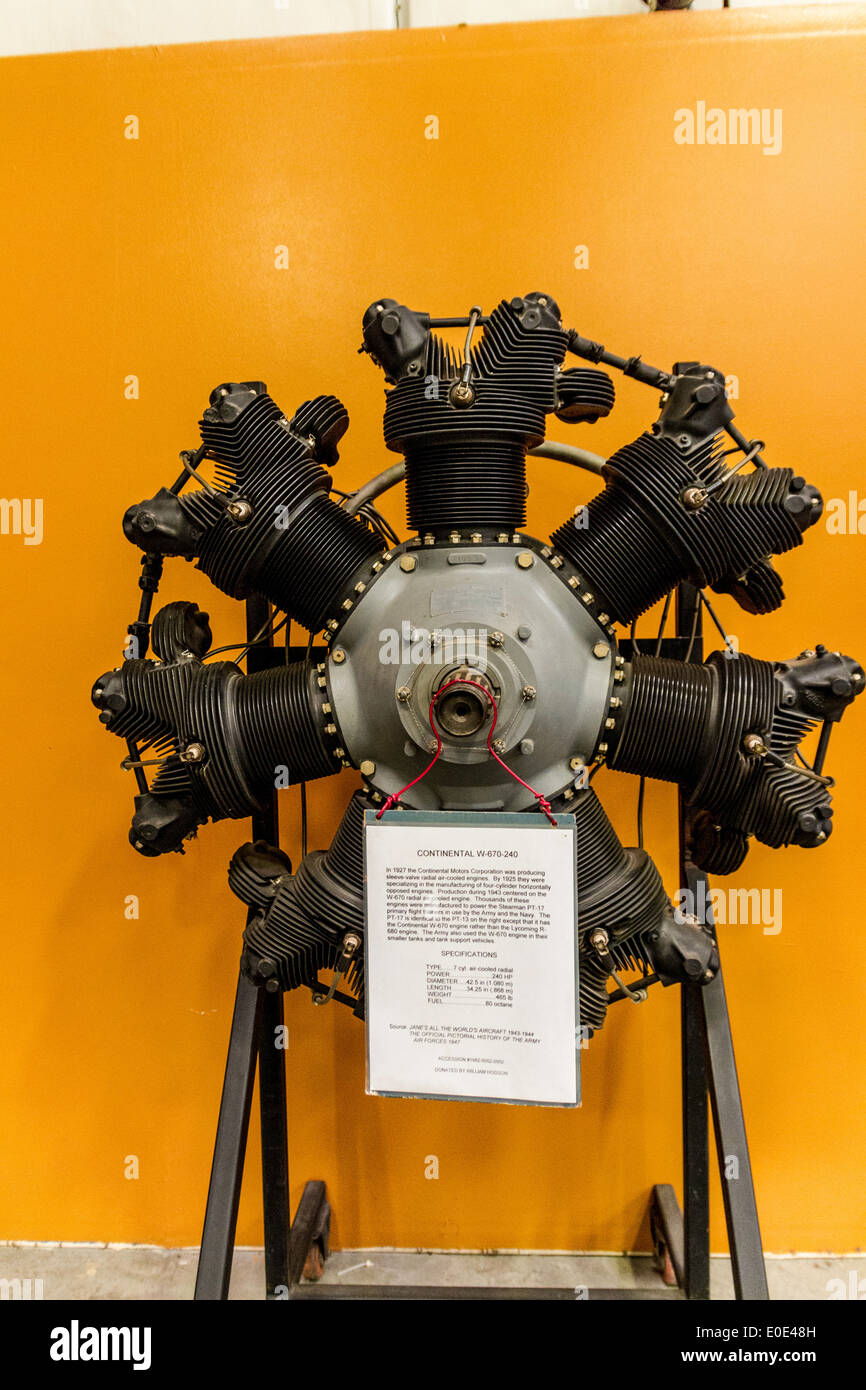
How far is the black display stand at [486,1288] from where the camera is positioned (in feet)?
4.11

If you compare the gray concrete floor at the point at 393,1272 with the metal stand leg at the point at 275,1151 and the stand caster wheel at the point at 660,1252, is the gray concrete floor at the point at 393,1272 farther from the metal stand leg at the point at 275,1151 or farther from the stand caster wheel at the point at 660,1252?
the metal stand leg at the point at 275,1151

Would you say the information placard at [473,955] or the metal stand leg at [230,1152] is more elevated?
the information placard at [473,955]

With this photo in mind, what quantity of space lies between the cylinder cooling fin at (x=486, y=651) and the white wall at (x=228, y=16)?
3.19 feet

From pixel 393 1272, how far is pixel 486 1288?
0.73 feet

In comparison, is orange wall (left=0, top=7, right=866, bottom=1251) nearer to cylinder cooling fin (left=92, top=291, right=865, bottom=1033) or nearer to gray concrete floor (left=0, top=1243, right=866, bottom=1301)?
gray concrete floor (left=0, top=1243, right=866, bottom=1301)

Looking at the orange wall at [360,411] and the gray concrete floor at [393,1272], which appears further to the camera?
the gray concrete floor at [393,1272]

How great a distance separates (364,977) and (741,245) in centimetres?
151

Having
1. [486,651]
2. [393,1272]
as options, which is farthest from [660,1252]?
[486,651]

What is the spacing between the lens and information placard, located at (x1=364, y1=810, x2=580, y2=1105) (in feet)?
3.52

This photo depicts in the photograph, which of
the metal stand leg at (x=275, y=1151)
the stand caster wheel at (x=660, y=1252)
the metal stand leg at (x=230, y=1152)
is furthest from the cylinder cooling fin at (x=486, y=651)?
the stand caster wheel at (x=660, y=1252)

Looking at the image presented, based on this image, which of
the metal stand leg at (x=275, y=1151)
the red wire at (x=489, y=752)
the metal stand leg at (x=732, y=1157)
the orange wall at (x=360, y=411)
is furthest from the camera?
the orange wall at (x=360, y=411)

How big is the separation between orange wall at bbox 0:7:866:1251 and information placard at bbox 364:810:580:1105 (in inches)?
26.0

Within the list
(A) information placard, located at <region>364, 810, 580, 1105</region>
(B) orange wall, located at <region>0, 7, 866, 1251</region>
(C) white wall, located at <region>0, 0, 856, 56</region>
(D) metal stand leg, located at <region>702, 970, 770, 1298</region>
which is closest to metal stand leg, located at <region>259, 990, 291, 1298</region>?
(B) orange wall, located at <region>0, 7, 866, 1251</region>

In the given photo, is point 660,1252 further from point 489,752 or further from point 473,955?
point 489,752
